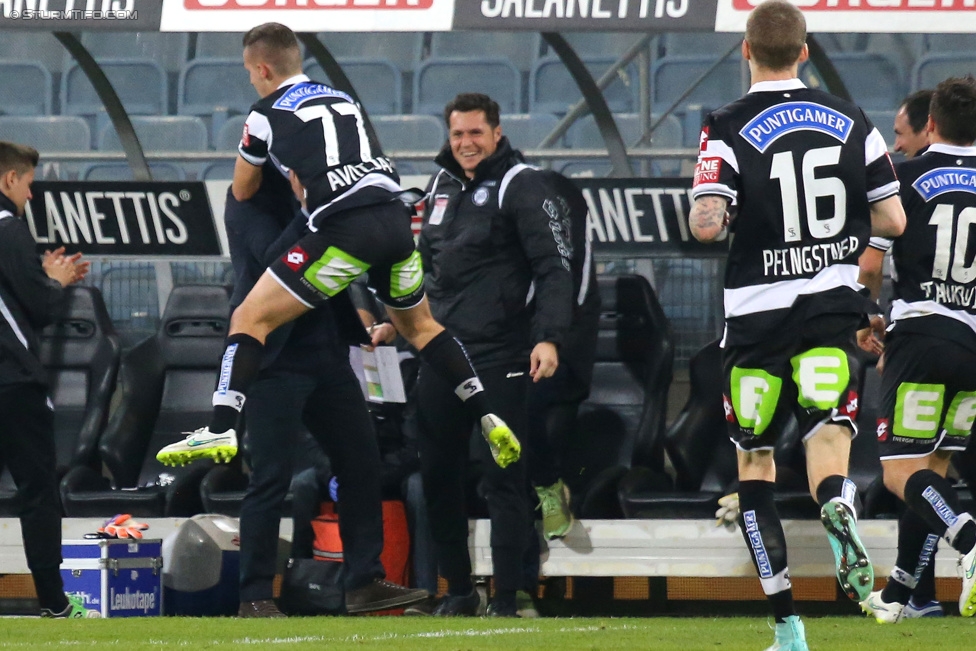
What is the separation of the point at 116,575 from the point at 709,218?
3.24m

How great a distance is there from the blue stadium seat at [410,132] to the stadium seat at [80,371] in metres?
2.35

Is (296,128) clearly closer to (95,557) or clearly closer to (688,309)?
(95,557)

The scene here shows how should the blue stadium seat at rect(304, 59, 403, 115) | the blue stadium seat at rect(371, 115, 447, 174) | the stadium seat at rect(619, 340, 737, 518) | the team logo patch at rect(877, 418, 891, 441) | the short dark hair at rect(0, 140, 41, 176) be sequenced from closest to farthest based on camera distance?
1. the team logo patch at rect(877, 418, 891, 441)
2. the short dark hair at rect(0, 140, 41, 176)
3. the stadium seat at rect(619, 340, 737, 518)
4. the blue stadium seat at rect(371, 115, 447, 174)
5. the blue stadium seat at rect(304, 59, 403, 115)

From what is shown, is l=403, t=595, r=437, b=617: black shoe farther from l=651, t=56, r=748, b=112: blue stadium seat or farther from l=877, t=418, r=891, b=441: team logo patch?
l=651, t=56, r=748, b=112: blue stadium seat

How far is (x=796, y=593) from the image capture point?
7.13 meters

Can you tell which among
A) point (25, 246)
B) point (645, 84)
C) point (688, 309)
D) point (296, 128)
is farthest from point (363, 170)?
point (645, 84)

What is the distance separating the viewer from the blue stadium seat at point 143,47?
35.3 feet

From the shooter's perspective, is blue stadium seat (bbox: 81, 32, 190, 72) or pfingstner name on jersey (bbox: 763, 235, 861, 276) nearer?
pfingstner name on jersey (bbox: 763, 235, 861, 276)

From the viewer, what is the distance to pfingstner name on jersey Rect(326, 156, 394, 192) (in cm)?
549

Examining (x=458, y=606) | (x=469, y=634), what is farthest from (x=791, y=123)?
(x=458, y=606)

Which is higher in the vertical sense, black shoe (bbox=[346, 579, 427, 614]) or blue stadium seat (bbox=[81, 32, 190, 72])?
blue stadium seat (bbox=[81, 32, 190, 72])

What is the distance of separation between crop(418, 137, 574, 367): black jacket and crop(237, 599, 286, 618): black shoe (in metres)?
1.22

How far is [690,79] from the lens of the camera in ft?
31.9

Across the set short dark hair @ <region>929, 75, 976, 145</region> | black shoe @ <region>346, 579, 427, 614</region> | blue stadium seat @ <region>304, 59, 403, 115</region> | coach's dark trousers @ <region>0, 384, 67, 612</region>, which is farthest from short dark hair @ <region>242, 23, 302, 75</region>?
blue stadium seat @ <region>304, 59, 403, 115</region>
